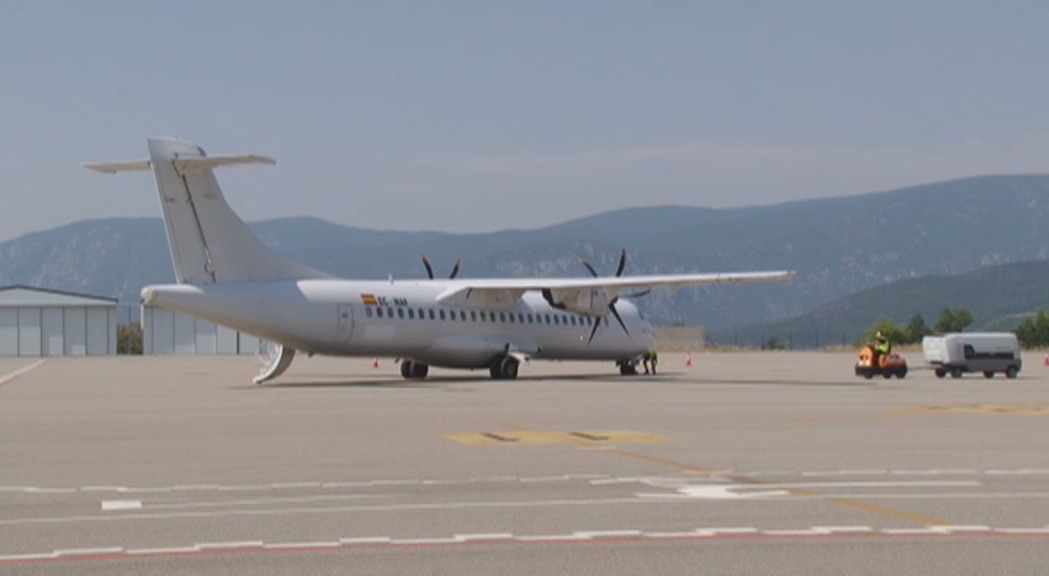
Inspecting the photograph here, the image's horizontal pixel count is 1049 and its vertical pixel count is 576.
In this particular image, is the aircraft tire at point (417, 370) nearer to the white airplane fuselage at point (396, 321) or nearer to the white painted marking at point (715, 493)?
the white airplane fuselage at point (396, 321)

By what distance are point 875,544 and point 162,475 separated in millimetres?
8300

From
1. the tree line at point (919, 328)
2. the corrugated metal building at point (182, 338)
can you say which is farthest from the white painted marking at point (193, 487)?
the tree line at point (919, 328)

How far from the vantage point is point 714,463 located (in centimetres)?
1798

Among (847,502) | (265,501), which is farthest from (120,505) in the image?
(847,502)

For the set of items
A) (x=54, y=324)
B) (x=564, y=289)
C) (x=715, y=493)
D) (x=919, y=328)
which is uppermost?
(x=54, y=324)

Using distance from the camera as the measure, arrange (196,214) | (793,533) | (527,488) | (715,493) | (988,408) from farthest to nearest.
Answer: (196,214) < (988,408) < (527,488) < (715,493) < (793,533)

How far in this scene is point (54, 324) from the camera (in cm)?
9944

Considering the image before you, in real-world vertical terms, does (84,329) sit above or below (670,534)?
above

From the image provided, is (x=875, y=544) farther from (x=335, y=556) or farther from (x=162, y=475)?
(x=162, y=475)

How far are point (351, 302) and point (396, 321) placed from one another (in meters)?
1.81

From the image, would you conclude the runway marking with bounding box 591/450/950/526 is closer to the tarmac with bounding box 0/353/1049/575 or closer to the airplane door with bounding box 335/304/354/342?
the tarmac with bounding box 0/353/1049/575

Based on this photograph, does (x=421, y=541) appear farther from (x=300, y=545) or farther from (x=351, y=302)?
(x=351, y=302)

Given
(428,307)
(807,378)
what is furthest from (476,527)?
(807,378)

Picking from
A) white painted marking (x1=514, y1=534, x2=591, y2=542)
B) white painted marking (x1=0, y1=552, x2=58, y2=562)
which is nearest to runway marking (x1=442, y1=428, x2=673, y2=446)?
white painted marking (x1=514, y1=534, x2=591, y2=542)
